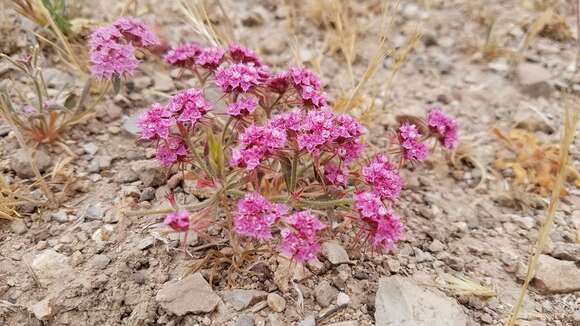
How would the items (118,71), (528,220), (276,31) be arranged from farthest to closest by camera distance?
(276,31) < (528,220) < (118,71)

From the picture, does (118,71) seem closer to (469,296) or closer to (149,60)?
(149,60)

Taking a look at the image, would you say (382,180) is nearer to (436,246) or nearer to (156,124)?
(436,246)

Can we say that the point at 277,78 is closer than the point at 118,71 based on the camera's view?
Yes

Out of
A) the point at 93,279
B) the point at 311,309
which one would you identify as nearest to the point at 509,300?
the point at 311,309

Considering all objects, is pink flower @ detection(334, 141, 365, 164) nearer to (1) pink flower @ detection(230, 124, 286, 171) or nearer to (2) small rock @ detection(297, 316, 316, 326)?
(1) pink flower @ detection(230, 124, 286, 171)

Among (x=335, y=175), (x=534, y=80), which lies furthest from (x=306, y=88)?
(x=534, y=80)

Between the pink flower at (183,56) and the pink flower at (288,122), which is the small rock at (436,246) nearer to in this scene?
the pink flower at (288,122)
